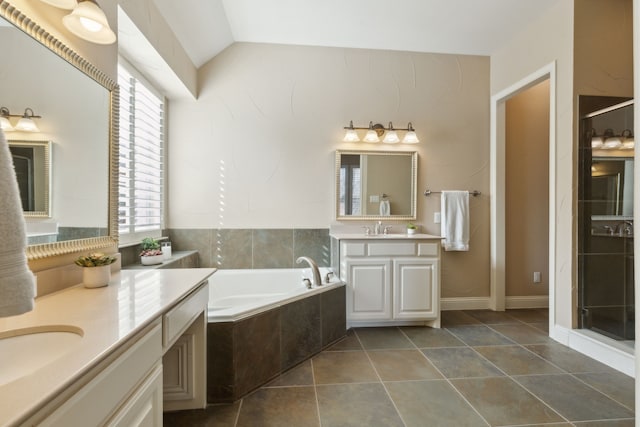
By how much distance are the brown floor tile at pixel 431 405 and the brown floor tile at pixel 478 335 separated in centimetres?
78

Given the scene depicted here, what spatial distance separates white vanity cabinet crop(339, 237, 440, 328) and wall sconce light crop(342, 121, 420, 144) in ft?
3.49

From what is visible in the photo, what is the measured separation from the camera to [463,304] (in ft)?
10.7

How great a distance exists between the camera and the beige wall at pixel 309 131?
302 centimetres

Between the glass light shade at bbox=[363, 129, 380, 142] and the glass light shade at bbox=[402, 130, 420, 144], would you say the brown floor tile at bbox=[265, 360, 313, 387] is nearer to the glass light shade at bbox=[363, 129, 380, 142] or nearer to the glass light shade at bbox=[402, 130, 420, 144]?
the glass light shade at bbox=[363, 129, 380, 142]

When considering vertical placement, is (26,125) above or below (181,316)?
above

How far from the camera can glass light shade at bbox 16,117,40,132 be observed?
110 cm

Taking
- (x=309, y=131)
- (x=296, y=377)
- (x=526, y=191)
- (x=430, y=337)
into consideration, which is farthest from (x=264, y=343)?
(x=526, y=191)

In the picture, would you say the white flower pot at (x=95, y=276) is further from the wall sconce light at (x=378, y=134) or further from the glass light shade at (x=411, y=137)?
the glass light shade at (x=411, y=137)

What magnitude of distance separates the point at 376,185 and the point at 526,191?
165 centimetres

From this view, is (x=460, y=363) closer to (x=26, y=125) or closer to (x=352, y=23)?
(x=26, y=125)

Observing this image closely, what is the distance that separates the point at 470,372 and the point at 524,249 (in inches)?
74.0

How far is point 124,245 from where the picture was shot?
216cm

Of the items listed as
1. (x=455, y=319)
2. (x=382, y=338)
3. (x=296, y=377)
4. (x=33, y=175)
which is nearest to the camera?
(x=33, y=175)

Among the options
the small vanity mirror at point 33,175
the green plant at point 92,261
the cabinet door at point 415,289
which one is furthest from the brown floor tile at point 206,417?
the cabinet door at point 415,289
